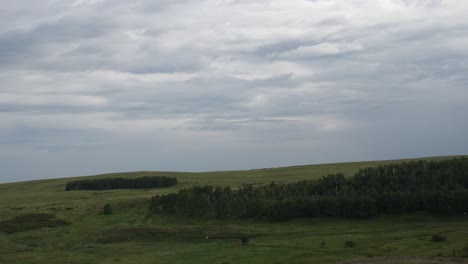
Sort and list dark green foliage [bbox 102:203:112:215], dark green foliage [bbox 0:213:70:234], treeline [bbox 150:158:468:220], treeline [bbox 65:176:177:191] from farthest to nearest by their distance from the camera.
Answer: treeline [bbox 65:176:177:191] → dark green foliage [bbox 102:203:112:215] → dark green foliage [bbox 0:213:70:234] → treeline [bbox 150:158:468:220]

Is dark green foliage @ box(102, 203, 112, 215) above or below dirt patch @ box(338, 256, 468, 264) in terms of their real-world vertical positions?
above

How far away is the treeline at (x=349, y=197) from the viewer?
211ft

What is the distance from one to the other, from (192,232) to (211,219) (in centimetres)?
842

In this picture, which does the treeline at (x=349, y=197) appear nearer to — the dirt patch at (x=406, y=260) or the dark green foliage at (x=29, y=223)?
the dark green foliage at (x=29, y=223)

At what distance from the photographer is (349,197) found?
66750 millimetres

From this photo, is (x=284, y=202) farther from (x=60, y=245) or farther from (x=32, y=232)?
(x=32, y=232)

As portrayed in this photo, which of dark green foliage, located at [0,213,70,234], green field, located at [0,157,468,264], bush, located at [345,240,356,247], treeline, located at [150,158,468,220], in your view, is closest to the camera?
green field, located at [0,157,468,264]

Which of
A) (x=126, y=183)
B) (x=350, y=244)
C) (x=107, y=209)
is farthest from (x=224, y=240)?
(x=126, y=183)

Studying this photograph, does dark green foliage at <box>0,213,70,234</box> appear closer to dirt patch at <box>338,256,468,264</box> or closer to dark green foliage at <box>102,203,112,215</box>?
dark green foliage at <box>102,203,112,215</box>

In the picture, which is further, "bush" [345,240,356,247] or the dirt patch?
"bush" [345,240,356,247]

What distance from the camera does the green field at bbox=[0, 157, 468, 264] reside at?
42375 millimetres

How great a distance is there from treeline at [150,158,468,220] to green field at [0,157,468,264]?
142 centimetres

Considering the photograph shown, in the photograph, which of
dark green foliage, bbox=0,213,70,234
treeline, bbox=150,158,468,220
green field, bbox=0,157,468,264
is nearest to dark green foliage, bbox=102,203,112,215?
green field, bbox=0,157,468,264

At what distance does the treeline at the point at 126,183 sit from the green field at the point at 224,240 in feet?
189
